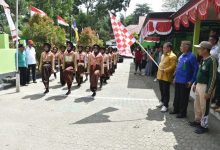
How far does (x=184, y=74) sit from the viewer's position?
300 inches

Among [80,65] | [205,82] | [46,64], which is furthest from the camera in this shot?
[80,65]

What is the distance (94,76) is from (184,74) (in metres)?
3.80

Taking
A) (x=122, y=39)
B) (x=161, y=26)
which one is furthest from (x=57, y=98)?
(x=161, y=26)

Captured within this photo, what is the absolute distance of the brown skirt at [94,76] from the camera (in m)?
10.6

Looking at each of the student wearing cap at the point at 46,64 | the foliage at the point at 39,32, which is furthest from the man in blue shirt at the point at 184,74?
the foliage at the point at 39,32

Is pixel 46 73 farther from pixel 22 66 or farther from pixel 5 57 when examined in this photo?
pixel 5 57

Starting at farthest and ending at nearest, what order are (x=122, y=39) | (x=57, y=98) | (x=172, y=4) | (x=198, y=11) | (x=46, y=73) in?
(x=172, y=4)
(x=46, y=73)
(x=57, y=98)
(x=122, y=39)
(x=198, y=11)

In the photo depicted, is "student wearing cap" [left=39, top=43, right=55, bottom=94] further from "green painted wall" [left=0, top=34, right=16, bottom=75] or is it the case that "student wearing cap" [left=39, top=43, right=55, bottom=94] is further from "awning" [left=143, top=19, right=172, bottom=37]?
"awning" [left=143, top=19, right=172, bottom=37]

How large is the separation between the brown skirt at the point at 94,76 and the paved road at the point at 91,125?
412 millimetres

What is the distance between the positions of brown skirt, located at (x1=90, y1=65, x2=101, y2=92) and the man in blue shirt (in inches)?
132

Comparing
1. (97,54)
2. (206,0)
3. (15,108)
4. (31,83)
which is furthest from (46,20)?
(206,0)

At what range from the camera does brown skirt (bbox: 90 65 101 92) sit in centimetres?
1056

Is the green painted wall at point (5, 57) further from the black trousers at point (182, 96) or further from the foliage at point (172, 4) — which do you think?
the foliage at point (172, 4)

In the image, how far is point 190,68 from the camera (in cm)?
760
